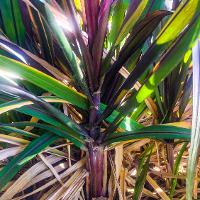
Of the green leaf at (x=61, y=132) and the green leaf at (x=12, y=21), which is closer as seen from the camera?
the green leaf at (x=61, y=132)

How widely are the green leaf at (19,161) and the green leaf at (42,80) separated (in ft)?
0.33

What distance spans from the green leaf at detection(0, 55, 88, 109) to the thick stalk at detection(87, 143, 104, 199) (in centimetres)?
8

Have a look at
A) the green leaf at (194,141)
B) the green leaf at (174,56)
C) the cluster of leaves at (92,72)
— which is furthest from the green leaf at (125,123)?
the green leaf at (194,141)

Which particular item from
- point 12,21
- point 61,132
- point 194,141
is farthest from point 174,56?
point 12,21

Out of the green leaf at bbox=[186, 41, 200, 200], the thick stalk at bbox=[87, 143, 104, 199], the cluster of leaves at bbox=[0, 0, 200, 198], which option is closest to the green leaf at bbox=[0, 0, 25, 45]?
the cluster of leaves at bbox=[0, 0, 200, 198]

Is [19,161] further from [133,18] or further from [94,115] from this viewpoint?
[133,18]

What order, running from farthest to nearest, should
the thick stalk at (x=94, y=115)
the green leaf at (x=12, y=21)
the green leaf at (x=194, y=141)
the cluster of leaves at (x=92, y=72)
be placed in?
1. the green leaf at (x=12, y=21)
2. the thick stalk at (x=94, y=115)
3. the cluster of leaves at (x=92, y=72)
4. the green leaf at (x=194, y=141)

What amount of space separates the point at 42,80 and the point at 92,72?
94 mm

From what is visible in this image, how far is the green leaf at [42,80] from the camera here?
0.49 metres

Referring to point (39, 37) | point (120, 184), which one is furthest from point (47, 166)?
point (39, 37)

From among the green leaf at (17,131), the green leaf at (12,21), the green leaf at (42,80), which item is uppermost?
the green leaf at (12,21)

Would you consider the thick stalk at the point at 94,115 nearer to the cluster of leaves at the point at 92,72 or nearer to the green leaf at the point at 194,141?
the cluster of leaves at the point at 92,72

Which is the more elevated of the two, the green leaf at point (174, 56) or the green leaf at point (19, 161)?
the green leaf at point (174, 56)

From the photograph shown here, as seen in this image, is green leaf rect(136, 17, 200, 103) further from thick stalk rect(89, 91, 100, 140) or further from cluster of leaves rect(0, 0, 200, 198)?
thick stalk rect(89, 91, 100, 140)
